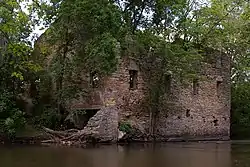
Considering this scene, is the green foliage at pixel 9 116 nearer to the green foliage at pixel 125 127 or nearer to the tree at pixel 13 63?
the tree at pixel 13 63

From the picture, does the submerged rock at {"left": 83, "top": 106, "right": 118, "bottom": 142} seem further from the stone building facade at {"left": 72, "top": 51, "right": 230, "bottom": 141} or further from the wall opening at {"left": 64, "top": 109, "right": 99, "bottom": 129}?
the wall opening at {"left": 64, "top": 109, "right": 99, "bottom": 129}

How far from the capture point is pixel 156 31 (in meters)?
23.4

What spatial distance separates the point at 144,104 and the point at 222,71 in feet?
25.3

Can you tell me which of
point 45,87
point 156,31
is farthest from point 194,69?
point 45,87

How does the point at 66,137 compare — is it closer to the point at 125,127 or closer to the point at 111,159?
the point at 125,127

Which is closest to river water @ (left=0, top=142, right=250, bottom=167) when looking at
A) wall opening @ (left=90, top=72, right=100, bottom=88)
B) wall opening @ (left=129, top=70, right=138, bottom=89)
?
wall opening @ (left=90, top=72, right=100, bottom=88)

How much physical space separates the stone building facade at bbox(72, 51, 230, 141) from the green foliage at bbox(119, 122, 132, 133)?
314mm

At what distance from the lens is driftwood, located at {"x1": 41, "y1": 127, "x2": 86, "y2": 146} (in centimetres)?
1875

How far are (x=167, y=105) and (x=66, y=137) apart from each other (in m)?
6.67

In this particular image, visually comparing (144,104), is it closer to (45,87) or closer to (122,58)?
(122,58)

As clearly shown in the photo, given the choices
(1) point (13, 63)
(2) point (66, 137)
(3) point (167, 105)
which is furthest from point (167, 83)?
(1) point (13, 63)

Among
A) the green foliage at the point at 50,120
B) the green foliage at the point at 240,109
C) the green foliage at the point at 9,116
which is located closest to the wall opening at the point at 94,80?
the green foliage at the point at 50,120

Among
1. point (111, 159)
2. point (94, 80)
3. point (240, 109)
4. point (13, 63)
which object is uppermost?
point (13, 63)

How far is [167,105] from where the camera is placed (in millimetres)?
23062
